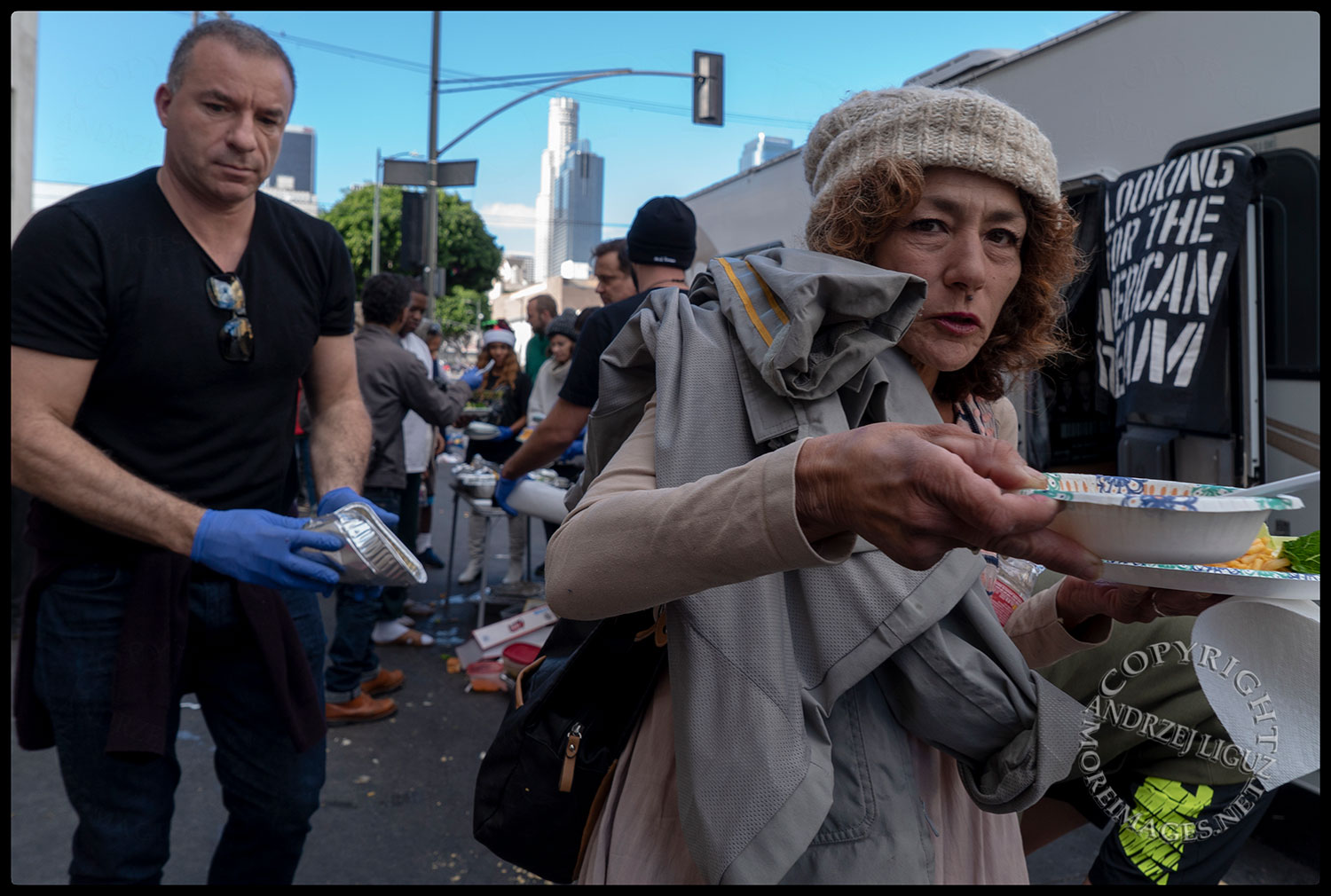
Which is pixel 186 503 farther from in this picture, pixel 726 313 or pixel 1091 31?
pixel 1091 31

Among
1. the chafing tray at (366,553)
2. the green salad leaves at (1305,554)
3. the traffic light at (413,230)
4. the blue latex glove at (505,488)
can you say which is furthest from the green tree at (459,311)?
the green salad leaves at (1305,554)

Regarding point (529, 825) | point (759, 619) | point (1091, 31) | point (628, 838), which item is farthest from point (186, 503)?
point (1091, 31)

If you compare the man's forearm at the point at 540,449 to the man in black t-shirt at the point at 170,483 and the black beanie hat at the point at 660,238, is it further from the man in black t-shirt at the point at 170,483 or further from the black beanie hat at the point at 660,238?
the man in black t-shirt at the point at 170,483

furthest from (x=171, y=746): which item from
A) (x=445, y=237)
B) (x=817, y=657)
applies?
(x=445, y=237)

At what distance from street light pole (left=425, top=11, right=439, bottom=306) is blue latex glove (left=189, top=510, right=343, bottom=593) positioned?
1081cm

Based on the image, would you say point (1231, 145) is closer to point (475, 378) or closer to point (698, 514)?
point (698, 514)

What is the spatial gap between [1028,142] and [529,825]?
133 cm

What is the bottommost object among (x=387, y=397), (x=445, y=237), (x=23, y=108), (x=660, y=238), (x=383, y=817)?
(x=383, y=817)

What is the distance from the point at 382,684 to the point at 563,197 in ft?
394

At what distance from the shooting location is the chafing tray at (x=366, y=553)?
6.56 feet

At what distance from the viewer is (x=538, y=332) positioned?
8555mm

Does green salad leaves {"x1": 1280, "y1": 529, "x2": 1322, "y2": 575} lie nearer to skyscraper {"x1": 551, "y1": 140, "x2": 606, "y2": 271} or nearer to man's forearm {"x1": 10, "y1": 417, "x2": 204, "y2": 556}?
man's forearm {"x1": 10, "y1": 417, "x2": 204, "y2": 556}

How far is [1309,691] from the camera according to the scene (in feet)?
3.68

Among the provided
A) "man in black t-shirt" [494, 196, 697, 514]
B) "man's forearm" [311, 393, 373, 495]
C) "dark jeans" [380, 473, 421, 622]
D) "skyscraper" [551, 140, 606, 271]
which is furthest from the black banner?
"skyscraper" [551, 140, 606, 271]
